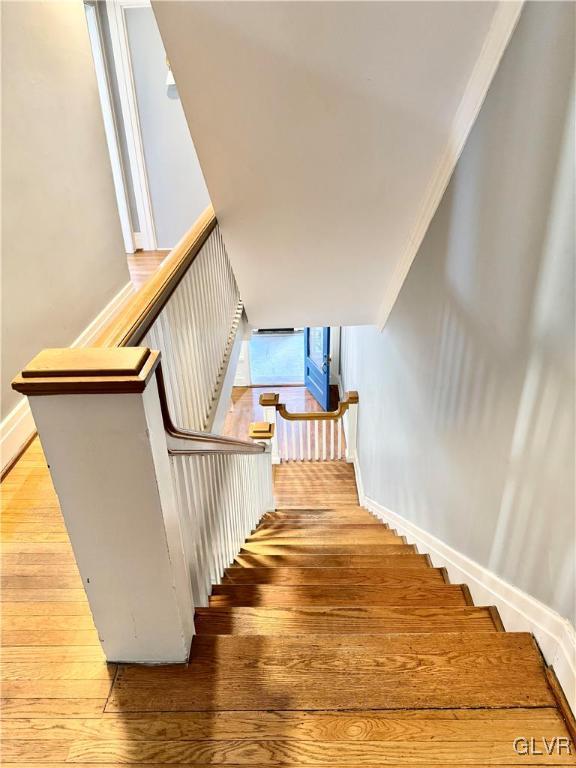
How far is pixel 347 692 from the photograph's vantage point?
4.02 ft

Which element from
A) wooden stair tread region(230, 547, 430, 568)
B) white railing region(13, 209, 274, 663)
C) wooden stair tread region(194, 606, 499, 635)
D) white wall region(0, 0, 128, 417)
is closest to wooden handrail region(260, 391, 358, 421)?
white wall region(0, 0, 128, 417)

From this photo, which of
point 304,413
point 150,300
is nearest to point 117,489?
point 150,300

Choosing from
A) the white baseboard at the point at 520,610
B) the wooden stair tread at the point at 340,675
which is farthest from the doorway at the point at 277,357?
the wooden stair tread at the point at 340,675

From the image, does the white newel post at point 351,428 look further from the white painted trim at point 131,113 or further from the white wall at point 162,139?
the white painted trim at point 131,113

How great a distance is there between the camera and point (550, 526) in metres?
1.34

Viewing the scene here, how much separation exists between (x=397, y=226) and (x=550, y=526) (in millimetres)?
1800

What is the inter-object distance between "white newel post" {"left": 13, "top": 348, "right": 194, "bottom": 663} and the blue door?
6.23 metres

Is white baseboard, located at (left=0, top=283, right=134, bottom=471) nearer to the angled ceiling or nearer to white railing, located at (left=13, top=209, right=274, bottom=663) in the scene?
white railing, located at (left=13, top=209, right=274, bottom=663)

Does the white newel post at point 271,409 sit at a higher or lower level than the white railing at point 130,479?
lower

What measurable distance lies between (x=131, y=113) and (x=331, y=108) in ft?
13.1

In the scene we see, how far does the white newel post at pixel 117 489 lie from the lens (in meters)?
0.98

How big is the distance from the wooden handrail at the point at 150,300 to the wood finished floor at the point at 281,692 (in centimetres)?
89

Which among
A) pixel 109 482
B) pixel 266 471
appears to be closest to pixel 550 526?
pixel 109 482

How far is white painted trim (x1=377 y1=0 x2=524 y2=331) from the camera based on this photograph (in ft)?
4.91
